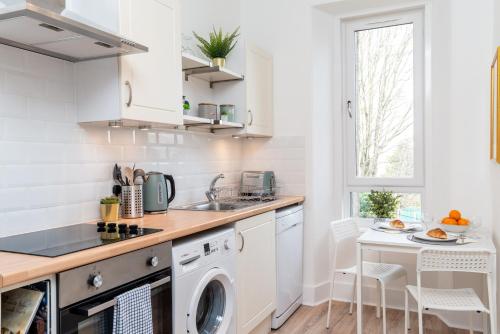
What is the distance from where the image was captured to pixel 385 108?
3.59 m

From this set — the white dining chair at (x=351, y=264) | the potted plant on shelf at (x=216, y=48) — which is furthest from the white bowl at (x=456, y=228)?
the potted plant on shelf at (x=216, y=48)

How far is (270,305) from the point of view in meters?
2.77

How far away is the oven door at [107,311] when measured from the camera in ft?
4.29

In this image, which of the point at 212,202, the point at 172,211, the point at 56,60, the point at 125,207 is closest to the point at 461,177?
the point at 212,202

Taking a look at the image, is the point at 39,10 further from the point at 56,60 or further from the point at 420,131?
the point at 420,131

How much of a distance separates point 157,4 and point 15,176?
3.72ft

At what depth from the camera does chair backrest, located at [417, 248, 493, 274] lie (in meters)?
2.10

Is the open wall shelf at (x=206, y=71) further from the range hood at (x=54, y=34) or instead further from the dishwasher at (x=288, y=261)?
the dishwasher at (x=288, y=261)

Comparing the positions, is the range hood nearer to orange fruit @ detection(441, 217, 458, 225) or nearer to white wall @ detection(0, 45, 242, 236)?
white wall @ detection(0, 45, 242, 236)

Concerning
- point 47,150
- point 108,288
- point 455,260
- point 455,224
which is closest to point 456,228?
point 455,224

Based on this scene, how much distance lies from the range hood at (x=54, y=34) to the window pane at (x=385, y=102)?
7.81 feet

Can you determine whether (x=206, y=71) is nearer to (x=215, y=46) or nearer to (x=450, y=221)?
(x=215, y=46)

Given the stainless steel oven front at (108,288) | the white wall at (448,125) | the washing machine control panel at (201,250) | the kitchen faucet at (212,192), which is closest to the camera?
the stainless steel oven front at (108,288)

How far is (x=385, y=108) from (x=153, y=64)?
7.34 ft
